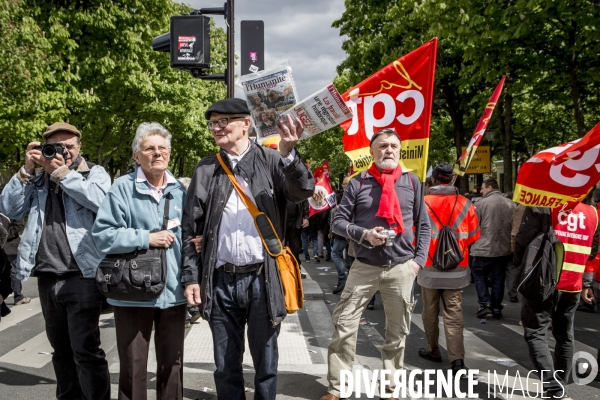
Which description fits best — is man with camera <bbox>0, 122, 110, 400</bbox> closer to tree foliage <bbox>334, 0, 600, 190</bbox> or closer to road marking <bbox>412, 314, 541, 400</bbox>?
road marking <bbox>412, 314, 541, 400</bbox>

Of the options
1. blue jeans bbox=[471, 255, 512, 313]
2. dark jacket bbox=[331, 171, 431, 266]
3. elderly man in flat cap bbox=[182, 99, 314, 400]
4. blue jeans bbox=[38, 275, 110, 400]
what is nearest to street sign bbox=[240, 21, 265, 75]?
dark jacket bbox=[331, 171, 431, 266]

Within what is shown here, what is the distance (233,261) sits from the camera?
3.33 meters

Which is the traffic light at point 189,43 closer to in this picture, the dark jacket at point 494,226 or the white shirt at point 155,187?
the white shirt at point 155,187

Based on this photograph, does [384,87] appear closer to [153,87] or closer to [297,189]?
[297,189]

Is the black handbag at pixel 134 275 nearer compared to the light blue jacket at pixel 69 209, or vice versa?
the black handbag at pixel 134 275

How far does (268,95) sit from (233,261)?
1009 millimetres

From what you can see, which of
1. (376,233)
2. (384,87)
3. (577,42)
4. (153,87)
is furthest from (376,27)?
(376,233)

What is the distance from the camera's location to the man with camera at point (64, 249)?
145 inches

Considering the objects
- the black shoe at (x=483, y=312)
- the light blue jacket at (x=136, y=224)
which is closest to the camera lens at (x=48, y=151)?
the light blue jacket at (x=136, y=224)

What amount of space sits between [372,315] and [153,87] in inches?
653

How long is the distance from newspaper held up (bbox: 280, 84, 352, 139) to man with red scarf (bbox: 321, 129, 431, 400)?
116 cm

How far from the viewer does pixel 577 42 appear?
11.6 meters

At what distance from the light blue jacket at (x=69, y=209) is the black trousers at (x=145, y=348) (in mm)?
455

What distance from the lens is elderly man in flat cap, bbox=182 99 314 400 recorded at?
3320 mm
